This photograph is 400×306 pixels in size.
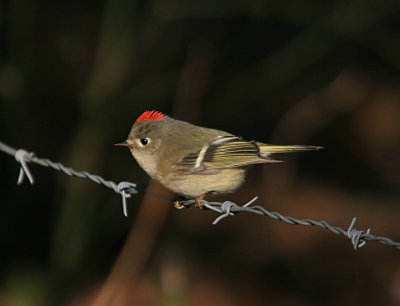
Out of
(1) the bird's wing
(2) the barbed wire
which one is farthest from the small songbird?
(2) the barbed wire

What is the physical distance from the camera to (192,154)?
10.7 feet

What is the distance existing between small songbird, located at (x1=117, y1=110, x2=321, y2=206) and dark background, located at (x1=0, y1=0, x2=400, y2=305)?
21cm

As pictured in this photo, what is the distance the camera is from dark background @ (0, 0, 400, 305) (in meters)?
4.25

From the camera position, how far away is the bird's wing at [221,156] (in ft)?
10.2

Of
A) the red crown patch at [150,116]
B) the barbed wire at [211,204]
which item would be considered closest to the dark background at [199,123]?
the red crown patch at [150,116]

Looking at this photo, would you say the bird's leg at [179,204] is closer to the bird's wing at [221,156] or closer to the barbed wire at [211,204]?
the barbed wire at [211,204]

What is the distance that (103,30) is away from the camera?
167 inches

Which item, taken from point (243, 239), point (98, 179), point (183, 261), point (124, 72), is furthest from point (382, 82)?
point (98, 179)

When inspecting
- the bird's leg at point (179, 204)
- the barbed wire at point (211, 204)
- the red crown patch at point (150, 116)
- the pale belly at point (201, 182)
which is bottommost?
the barbed wire at point (211, 204)

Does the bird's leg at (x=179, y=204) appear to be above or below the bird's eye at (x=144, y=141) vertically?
below

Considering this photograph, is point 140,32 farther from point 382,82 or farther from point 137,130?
point 382,82

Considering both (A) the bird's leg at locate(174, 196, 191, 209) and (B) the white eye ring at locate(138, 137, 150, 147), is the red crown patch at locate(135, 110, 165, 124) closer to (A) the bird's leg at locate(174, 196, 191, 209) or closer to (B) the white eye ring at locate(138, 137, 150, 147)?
(B) the white eye ring at locate(138, 137, 150, 147)

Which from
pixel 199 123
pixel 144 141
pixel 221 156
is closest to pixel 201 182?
pixel 221 156

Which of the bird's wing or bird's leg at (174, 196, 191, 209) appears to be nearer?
the bird's wing
